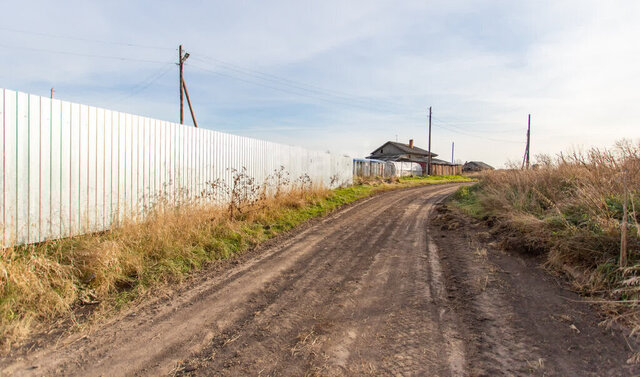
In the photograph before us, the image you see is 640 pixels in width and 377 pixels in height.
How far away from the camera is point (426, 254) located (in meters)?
5.36

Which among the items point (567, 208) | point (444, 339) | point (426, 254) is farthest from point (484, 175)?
point (444, 339)

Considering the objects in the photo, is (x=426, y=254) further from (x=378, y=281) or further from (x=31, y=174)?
(x=31, y=174)

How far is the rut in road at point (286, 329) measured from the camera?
2.41 metres

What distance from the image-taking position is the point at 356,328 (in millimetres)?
2914

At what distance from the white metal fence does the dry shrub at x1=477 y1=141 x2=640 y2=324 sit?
7.20m

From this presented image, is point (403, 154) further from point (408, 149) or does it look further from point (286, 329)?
point (286, 329)

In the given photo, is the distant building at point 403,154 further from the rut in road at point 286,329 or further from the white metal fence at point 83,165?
the rut in road at point 286,329

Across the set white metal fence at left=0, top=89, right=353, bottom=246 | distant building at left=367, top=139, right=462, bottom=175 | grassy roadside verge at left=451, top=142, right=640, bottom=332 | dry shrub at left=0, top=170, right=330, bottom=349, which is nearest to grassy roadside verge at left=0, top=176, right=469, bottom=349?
dry shrub at left=0, top=170, right=330, bottom=349

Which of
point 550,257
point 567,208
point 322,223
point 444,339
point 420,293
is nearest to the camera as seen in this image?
point 444,339

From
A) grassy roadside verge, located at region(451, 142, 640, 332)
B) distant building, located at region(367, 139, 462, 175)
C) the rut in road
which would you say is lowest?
the rut in road

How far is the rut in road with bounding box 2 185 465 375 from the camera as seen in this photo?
241cm

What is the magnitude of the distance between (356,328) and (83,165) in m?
5.49

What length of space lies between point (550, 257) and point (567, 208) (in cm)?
136

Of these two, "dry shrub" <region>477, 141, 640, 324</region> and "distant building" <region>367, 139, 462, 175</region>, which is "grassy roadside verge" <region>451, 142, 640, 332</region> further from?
"distant building" <region>367, 139, 462, 175</region>
